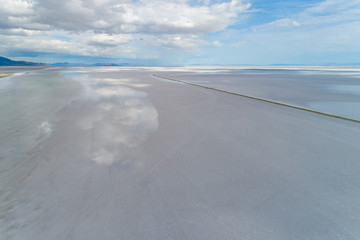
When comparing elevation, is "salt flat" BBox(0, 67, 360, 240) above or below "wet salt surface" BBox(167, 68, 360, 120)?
above

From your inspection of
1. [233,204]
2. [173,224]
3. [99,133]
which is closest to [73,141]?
[99,133]

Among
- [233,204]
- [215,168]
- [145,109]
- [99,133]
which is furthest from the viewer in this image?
[145,109]

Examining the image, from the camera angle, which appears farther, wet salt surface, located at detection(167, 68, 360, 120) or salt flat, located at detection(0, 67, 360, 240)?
wet salt surface, located at detection(167, 68, 360, 120)

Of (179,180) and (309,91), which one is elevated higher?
(179,180)

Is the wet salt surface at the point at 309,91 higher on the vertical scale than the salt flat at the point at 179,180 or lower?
lower

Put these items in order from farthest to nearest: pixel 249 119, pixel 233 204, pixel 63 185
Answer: pixel 249 119, pixel 63 185, pixel 233 204

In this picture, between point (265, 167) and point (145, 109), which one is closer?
point (265, 167)

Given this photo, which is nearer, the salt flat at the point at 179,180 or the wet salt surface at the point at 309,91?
the salt flat at the point at 179,180

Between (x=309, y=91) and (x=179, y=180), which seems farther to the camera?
(x=309, y=91)

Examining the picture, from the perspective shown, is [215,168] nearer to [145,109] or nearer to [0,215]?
[0,215]

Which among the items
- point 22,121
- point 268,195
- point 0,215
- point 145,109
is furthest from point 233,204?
point 22,121
